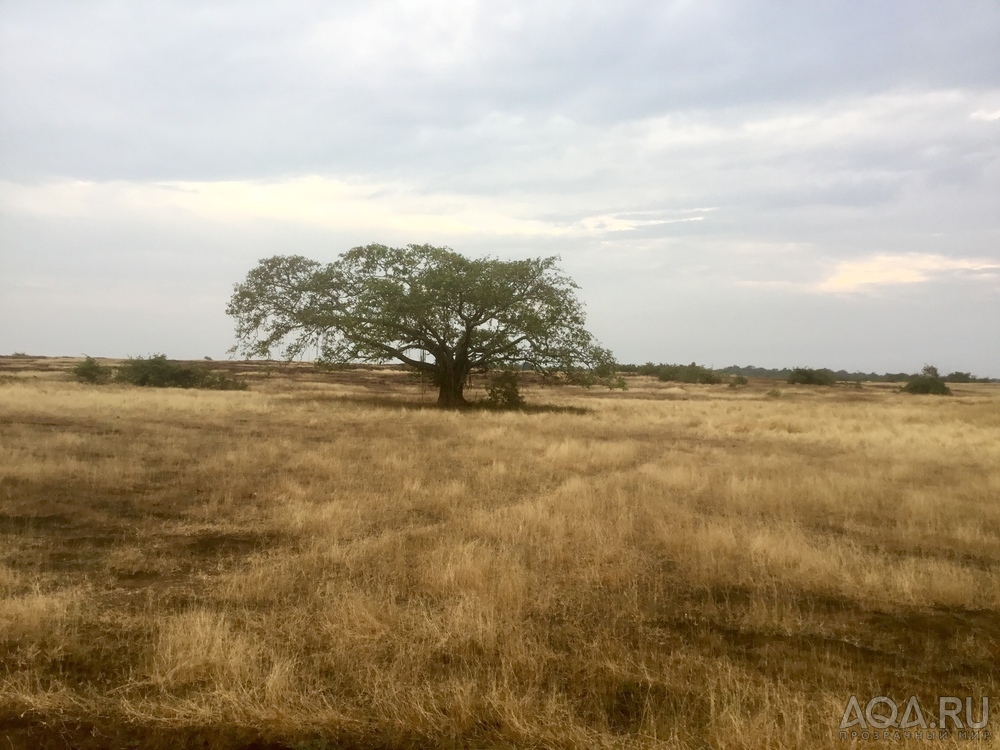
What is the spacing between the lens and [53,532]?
7.94m

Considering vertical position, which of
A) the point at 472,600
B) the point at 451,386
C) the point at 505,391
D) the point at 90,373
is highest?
the point at 90,373

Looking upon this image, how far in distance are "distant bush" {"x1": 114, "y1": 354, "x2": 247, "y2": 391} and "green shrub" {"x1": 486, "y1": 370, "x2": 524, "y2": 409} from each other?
17.6 meters

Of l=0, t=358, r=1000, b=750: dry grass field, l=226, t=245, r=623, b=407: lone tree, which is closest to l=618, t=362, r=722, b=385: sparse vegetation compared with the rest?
l=226, t=245, r=623, b=407: lone tree

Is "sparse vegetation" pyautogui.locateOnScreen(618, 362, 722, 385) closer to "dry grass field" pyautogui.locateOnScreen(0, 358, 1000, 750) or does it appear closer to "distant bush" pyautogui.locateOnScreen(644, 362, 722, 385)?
"distant bush" pyautogui.locateOnScreen(644, 362, 722, 385)

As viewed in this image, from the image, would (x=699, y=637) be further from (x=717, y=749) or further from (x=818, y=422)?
→ (x=818, y=422)

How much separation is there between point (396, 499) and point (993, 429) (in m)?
24.6

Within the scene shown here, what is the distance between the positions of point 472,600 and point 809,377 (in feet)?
250

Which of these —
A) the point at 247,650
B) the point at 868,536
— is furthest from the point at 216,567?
the point at 868,536

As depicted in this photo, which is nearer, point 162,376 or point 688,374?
point 162,376

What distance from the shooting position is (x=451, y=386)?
31438 millimetres

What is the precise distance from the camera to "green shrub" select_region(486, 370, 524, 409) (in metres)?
31.3

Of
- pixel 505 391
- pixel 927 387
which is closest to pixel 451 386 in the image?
pixel 505 391

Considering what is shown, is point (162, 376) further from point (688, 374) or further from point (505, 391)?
point (688, 374)

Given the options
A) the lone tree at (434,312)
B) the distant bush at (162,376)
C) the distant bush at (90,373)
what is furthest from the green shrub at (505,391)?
the distant bush at (90,373)
